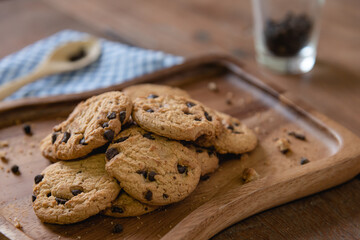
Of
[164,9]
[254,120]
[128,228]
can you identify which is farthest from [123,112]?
[164,9]

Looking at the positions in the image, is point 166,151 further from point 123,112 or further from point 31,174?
point 31,174

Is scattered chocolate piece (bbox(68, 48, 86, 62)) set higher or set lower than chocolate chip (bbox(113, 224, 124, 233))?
higher

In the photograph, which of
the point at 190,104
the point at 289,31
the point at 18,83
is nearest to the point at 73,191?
the point at 190,104

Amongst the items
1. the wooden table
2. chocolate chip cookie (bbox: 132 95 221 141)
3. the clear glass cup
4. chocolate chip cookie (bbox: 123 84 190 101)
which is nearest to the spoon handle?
the wooden table

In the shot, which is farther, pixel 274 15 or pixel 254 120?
pixel 274 15

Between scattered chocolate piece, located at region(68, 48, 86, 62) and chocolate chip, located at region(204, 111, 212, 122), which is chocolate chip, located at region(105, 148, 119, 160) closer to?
chocolate chip, located at region(204, 111, 212, 122)

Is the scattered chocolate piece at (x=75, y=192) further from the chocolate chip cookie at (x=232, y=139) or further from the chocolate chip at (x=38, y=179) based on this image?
the chocolate chip cookie at (x=232, y=139)
